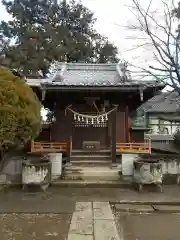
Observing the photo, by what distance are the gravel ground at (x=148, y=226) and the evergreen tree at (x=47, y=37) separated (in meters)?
23.0

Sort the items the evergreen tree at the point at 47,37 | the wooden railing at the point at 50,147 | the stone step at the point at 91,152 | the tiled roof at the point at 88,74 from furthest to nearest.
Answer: the evergreen tree at the point at 47,37, the tiled roof at the point at 88,74, the stone step at the point at 91,152, the wooden railing at the point at 50,147

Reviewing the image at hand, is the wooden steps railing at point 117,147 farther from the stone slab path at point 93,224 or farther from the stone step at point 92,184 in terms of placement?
the stone slab path at point 93,224

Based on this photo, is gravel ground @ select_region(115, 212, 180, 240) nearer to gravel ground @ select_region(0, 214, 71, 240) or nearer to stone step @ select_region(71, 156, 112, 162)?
gravel ground @ select_region(0, 214, 71, 240)

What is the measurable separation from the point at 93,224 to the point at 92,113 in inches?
368

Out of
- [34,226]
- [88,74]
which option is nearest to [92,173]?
[34,226]

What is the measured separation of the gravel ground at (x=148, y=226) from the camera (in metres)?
6.19

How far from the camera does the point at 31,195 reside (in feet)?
33.2

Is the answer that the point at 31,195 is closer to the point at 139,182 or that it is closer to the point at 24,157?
the point at 24,157

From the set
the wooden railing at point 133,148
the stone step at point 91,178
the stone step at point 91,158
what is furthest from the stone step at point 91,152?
the stone step at point 91,178

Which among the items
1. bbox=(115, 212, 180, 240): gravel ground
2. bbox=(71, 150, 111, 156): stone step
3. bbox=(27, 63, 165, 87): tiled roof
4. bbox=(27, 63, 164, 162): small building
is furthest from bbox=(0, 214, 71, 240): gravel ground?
bbox=(27, 63, 165, 87): tiled roof

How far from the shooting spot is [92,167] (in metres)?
13.0

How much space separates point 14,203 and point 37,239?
11.1 ft

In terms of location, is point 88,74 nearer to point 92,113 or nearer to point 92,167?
point 92,113

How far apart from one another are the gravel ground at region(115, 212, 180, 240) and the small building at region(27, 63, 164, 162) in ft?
18.3
